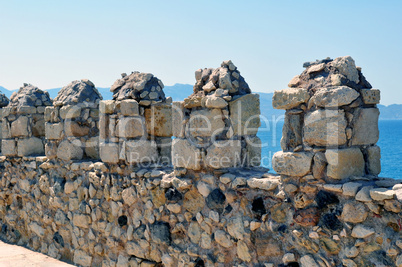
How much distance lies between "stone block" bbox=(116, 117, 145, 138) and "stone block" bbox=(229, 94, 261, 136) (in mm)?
1458

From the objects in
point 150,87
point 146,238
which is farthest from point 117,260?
point 150,87

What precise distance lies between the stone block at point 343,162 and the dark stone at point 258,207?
78 centimetres

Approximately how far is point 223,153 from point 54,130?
3.35 meters

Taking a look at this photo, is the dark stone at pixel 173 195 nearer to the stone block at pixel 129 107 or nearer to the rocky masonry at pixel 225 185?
the rocky masonry at pixel 225 185

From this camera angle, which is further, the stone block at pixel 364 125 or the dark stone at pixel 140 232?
the dark stone at pixel 140 232

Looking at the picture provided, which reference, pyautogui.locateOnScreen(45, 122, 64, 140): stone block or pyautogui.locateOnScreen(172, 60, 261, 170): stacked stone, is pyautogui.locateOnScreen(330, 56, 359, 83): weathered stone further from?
pyautogui.locateOnScreen(45, 122, 64, 140): stone block

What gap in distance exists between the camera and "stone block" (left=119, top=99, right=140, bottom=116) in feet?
18.2

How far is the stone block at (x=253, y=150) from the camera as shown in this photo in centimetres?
479

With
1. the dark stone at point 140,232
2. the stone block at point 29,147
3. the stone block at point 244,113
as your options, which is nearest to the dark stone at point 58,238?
the stone block at point 29,147

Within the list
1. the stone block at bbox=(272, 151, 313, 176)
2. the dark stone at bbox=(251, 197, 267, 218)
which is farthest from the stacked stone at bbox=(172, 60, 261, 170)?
the stone block at bbox=(272, 151, 313, 176)

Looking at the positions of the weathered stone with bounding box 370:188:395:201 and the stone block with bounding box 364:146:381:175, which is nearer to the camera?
the weathered stone with bounding box 370:188:395:201

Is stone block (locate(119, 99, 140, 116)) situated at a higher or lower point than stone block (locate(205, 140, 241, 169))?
higher

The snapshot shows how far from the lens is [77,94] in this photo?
22.2 feet

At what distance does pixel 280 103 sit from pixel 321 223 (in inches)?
43.4
